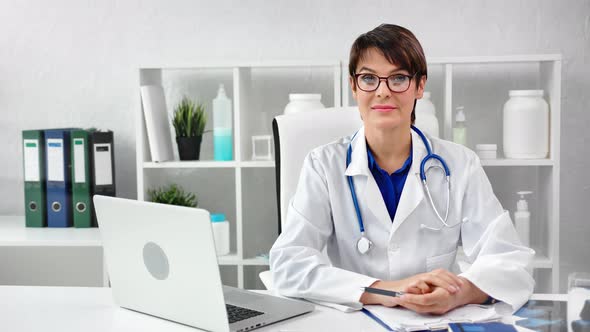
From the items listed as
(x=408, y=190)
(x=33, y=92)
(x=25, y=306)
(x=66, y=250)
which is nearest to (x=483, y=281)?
(x=408, y=190)

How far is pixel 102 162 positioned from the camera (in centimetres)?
284

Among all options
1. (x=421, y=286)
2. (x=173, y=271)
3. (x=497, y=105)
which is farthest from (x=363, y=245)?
(x=497, y=105)

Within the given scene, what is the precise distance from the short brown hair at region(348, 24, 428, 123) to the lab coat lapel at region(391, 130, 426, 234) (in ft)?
0.61

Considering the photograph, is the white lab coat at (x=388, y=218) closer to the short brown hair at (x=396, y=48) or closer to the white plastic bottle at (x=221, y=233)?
the short brown hair at (x=396, y=48)

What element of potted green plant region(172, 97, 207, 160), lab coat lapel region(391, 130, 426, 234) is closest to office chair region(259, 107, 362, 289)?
lab coat lapel region(391, 130, 426, 234)

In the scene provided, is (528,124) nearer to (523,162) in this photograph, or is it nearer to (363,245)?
(523,162)

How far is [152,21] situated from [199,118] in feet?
1.68

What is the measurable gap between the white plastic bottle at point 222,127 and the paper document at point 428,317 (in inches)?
58.8

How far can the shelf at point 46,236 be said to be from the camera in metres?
2.64

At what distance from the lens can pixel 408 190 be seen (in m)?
1.70

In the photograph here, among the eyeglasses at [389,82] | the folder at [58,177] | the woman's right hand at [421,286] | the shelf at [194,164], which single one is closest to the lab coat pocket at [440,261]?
the woman's right hand at [421,286]

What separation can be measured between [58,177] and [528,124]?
1.82 m

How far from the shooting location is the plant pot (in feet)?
9.22

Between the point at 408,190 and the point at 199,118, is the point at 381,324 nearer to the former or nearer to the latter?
the point at 408,190
